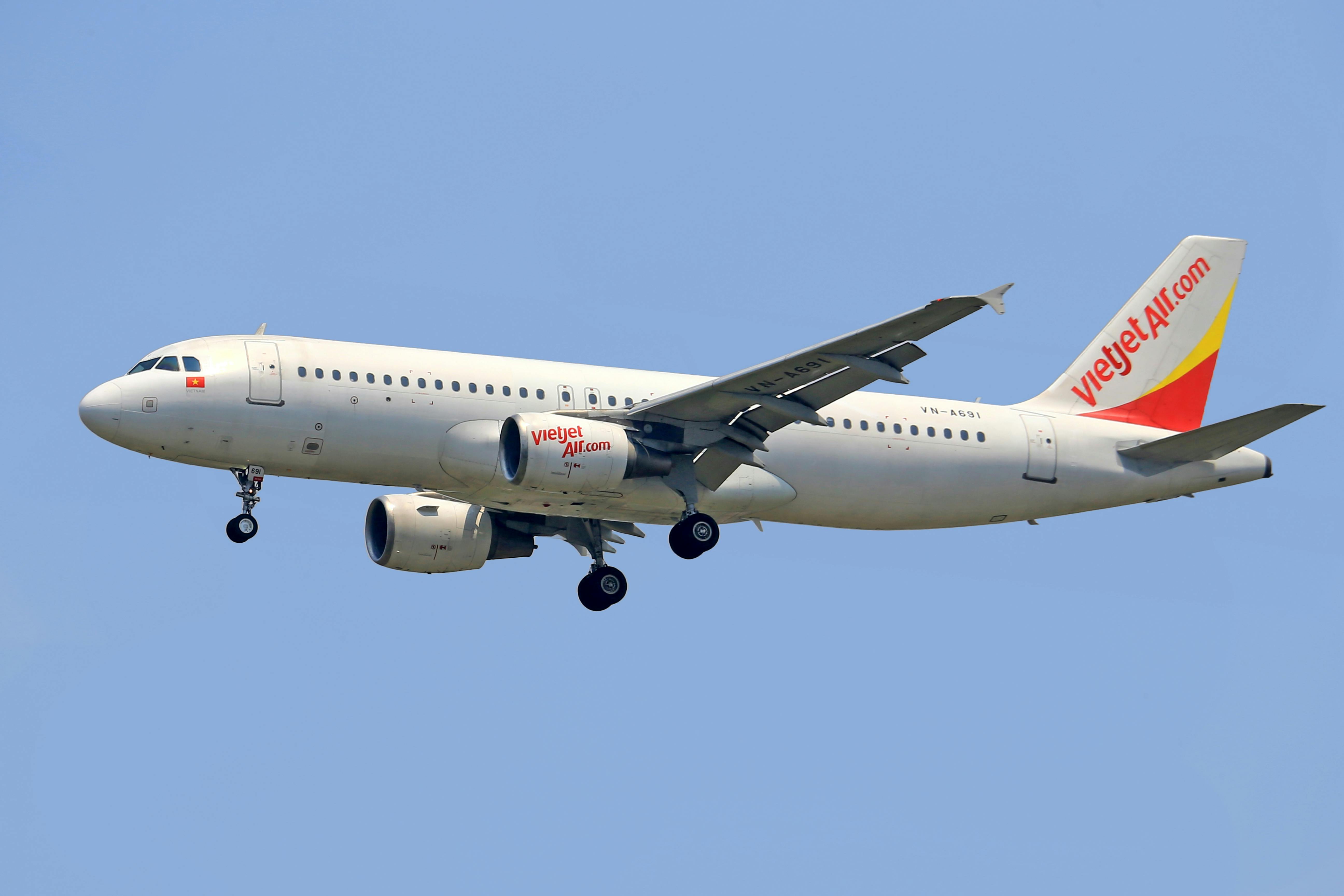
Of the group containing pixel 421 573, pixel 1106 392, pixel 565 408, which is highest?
pixel 1106 392

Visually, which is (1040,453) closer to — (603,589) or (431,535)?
(603,589)

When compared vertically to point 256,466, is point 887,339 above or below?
above

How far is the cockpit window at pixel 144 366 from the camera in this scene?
111 ft

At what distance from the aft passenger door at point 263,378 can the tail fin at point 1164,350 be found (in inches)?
714

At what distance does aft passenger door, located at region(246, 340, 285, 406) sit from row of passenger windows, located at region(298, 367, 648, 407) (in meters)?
0.49

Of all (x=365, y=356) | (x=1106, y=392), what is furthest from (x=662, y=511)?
(x=1106, y=392)

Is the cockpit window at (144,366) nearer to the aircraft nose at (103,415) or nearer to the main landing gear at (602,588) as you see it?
the aircraft nose at (103,415)

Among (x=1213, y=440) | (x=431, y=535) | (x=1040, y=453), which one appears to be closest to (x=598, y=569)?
(x=431, y=535)

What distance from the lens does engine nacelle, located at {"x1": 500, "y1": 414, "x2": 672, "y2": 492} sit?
33.0 meters

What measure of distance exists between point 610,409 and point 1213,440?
545 inches

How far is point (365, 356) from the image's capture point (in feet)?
112

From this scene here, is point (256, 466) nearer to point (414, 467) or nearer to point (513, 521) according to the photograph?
point (414, 467)

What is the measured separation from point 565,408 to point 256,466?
20.7 feet

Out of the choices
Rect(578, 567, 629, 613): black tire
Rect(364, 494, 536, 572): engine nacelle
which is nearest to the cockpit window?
Rect(364, 494, 536, 572): engine nacelle
